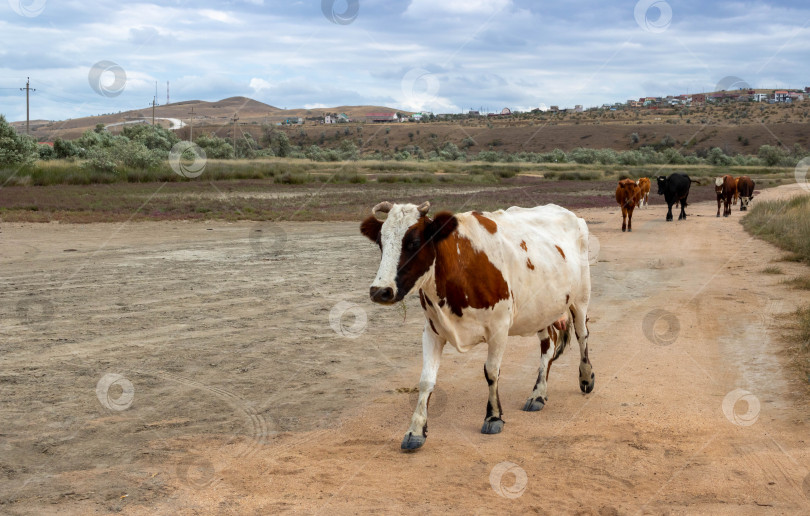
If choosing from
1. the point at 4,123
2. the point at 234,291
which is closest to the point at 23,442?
the point at 234,291

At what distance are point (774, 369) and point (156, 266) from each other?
11548 millimetres

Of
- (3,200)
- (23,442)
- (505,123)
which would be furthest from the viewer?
(505,123)

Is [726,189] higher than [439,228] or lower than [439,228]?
higher

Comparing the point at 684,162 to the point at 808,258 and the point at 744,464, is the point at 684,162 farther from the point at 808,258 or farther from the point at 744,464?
the point at 744,464

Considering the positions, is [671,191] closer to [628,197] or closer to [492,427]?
[628,197]

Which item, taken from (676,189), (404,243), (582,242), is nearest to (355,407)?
(404,243)

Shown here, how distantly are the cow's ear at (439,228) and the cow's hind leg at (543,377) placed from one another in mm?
1941

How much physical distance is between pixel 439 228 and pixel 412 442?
1646 millimetres

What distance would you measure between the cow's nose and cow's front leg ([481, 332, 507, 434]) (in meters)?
1.19

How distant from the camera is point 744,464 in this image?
18.1ft

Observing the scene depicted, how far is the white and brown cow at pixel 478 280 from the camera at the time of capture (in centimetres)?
573

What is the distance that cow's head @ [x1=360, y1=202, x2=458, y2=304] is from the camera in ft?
18.1

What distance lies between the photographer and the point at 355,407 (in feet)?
23.0

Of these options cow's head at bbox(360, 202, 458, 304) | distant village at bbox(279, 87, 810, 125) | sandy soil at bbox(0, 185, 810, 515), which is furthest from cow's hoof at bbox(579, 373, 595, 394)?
distant village at bbox(279, 87, 810, 125)
